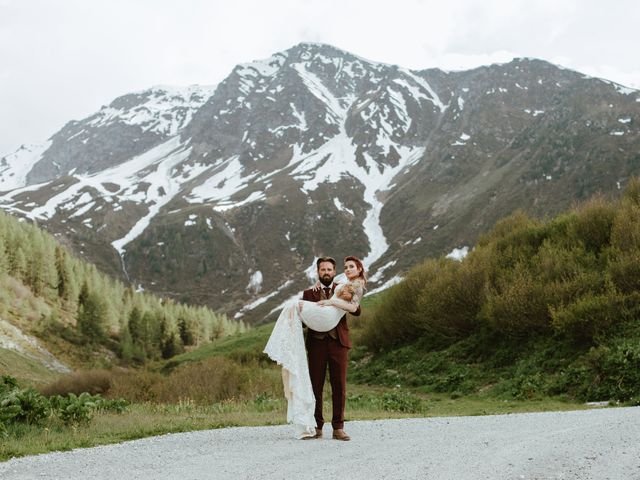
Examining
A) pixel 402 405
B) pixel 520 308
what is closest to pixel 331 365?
pixel 402 405

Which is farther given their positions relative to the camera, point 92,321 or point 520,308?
point 92,321

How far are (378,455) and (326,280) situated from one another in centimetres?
324

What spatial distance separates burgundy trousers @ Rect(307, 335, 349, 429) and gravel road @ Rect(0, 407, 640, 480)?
28.7 inches

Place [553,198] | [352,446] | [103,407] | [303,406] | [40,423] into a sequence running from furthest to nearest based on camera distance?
[553,198], [103,407], [40,423], [303,406], [352,446]

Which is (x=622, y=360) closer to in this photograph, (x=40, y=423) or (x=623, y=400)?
(x=623, y=400)

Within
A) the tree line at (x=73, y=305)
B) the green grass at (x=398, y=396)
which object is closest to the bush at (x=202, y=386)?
the green grass at (x=398, y=396)

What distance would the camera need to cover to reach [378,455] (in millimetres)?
8367

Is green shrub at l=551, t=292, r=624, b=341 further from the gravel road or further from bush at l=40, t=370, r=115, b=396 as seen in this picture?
bush at l=40, t=370, r=115, b=396

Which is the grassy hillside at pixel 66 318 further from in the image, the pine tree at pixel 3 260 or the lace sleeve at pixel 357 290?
the lace sleeve at pixel 357 290

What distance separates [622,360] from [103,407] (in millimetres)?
15985

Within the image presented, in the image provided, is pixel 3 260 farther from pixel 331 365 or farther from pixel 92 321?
pixel 331 365

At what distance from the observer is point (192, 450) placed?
9.19m

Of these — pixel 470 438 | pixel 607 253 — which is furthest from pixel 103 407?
pixel 607 253

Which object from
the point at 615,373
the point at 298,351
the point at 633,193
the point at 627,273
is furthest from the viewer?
the point at 633,193
